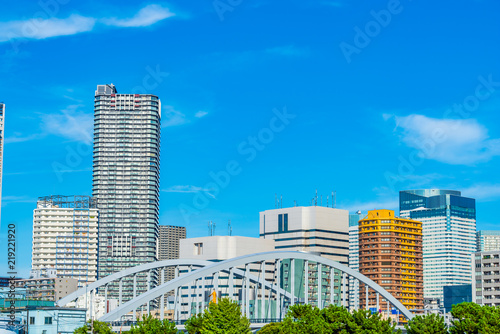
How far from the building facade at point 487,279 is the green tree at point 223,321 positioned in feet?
364

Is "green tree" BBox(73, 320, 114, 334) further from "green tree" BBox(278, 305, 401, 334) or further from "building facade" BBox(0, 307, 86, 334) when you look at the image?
"green tree" BBox(278, 305, 401, 334)

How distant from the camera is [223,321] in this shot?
266 feet

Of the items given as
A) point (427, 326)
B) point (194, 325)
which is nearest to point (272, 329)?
point (194, 325)

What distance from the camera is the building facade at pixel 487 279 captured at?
589 ft

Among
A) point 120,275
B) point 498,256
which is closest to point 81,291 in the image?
point 120,275

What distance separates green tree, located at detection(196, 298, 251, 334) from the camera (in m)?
80.6

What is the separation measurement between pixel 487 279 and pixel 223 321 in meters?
116

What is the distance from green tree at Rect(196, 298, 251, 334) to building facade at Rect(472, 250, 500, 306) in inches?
4369

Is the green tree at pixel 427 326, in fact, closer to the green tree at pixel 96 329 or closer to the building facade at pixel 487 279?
the green tree at pixel 96 329

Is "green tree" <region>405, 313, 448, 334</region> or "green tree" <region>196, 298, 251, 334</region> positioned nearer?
"green tree" <region>196, 298, 251, 334</region>

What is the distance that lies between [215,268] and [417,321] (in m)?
35.5

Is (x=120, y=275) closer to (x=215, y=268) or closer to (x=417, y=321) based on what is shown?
(x=215, y=268)

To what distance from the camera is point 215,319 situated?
266ft

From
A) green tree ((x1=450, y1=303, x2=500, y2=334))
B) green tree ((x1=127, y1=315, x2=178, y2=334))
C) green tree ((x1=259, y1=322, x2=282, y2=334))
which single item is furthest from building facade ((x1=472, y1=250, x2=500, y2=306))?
green tree ((x1=127, y1=315, x2=178, y2=334))
